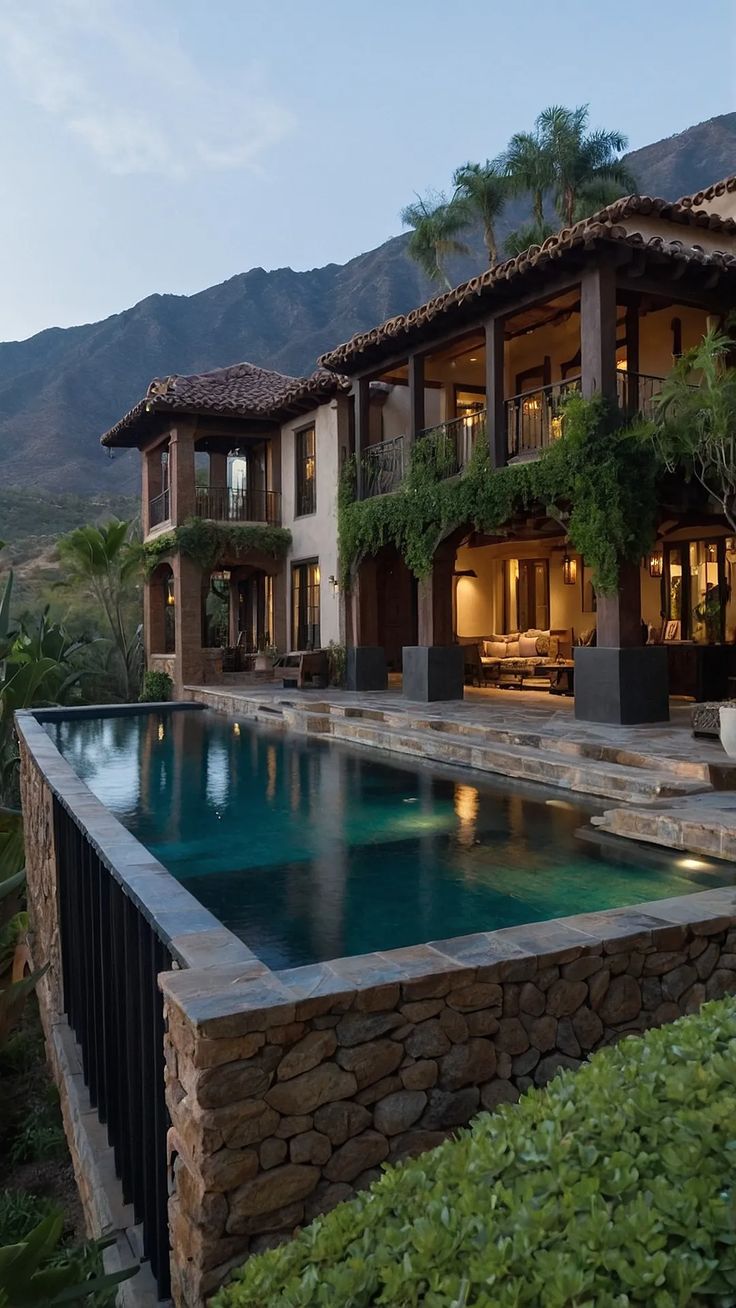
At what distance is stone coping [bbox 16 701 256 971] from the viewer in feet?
12.2

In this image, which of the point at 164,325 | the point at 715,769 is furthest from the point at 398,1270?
the point at 164,325

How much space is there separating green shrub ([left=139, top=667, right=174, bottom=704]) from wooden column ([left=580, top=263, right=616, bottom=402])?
13532 millimetres

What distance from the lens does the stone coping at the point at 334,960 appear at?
3.23 meters

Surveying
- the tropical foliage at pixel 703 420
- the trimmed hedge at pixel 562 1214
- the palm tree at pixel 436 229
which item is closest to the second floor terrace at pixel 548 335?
the tropical foliage at pixel 703 420

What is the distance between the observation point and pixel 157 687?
2278cm

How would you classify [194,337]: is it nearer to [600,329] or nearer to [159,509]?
[159,509]

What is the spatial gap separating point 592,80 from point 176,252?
75293mm

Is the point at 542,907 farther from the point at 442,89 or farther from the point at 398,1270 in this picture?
the point at 442,89

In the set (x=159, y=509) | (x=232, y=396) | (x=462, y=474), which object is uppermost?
(x=232, y=396)

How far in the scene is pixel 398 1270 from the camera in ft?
6.19

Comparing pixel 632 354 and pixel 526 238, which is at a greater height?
pixel 526 238

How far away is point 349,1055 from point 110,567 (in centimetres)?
2149

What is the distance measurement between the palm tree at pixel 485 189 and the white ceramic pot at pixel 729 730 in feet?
83.4

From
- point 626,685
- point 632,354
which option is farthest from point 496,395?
point 626,685
